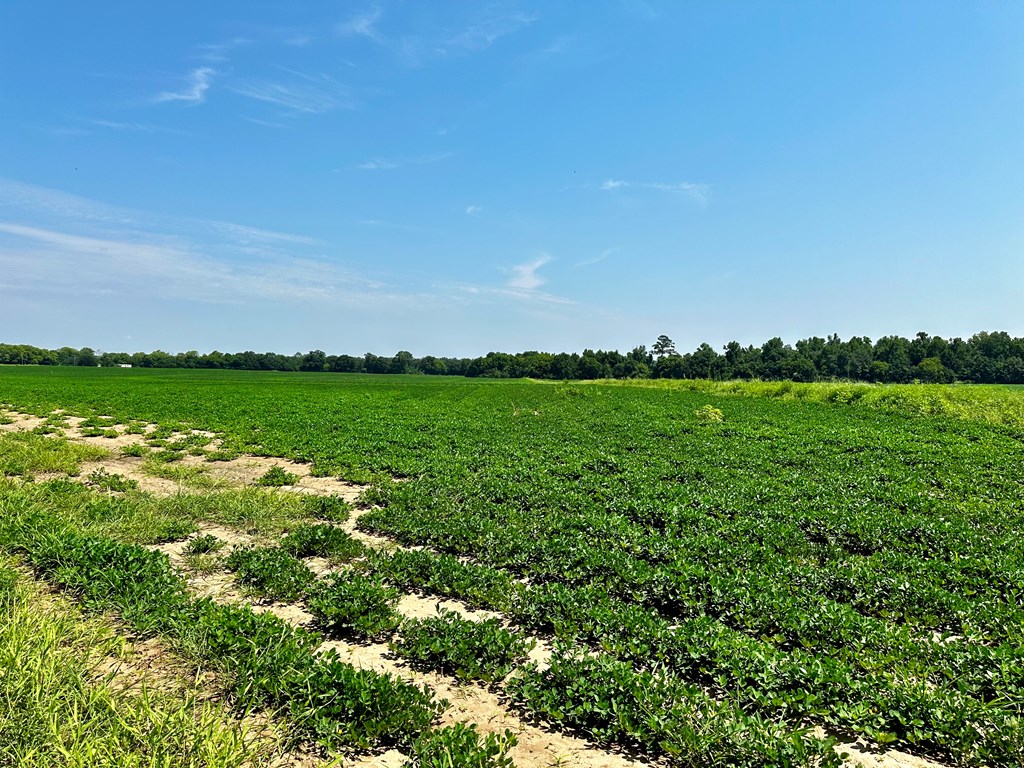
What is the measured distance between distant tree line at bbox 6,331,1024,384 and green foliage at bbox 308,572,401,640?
109116 millimetres

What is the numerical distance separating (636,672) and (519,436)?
1642 cm

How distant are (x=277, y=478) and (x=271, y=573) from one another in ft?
24.5

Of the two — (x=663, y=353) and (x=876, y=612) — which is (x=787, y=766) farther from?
(x=663, y=353)

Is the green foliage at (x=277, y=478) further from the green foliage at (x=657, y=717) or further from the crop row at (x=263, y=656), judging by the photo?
the green foliage at (x=657, y=717)

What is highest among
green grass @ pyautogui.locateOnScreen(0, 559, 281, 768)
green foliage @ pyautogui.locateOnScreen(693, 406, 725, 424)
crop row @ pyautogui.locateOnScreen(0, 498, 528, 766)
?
green foliage @ pyautogui.locateOnScreen(693, 406, 725, 424)

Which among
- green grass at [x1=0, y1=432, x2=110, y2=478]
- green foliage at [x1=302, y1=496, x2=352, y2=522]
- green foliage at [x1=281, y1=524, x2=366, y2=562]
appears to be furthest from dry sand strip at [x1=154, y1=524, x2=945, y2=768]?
green grass at [x1=0, y1=432, x2=110, y2=478]

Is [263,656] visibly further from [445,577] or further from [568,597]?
[568,597]

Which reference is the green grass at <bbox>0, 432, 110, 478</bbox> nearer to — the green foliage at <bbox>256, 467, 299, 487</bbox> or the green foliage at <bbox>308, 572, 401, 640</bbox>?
the green foliage at <bbox>256, 467, 299, 487</bbox>

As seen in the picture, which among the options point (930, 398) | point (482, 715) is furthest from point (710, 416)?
point (482, 715)

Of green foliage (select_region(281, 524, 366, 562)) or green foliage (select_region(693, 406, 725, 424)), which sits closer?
green foliage (select_region(281, 524, 366, 562))

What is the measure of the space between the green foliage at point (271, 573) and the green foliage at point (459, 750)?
142 inches

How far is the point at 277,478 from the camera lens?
45.8 feet

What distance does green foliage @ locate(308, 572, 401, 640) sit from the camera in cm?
590

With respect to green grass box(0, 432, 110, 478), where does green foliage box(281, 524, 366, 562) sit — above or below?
below
